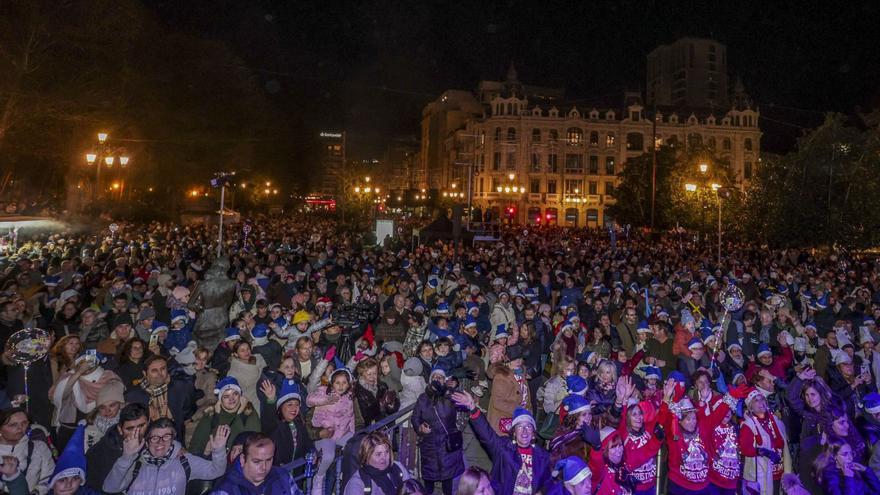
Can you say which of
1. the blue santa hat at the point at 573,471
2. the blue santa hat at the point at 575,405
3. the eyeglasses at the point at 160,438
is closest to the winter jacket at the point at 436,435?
the blue santa hat at the point at 575,405

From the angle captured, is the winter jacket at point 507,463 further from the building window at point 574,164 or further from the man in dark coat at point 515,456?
the building window at point 574,164

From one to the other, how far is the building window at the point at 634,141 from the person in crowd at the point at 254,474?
6845 centimetres

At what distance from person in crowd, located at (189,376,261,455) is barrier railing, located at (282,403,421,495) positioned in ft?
1.90

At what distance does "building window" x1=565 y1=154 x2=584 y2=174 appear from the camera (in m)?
66.4

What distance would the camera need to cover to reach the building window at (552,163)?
66.1 metres

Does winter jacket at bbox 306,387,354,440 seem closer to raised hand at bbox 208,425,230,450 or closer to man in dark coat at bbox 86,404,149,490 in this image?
raised hand at bbox 208,425,230,450

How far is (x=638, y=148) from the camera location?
67.4m

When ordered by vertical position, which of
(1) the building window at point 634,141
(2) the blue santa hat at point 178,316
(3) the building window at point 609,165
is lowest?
(2) the blue santa hat at point 178,316

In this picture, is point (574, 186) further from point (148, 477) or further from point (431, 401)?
point (148, 477)

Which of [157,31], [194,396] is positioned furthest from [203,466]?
[157,31]

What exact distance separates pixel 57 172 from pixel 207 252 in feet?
94.4

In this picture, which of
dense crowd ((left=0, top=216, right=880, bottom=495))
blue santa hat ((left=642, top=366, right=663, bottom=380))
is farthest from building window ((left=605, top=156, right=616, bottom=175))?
blue santa hat ((left=642, top=366, right=663, bottom=380))

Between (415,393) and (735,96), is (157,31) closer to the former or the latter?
(415,393)

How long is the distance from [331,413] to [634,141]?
67.7 m
